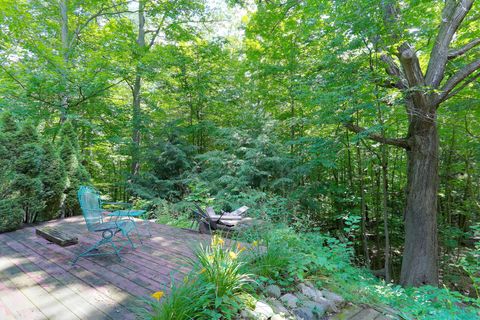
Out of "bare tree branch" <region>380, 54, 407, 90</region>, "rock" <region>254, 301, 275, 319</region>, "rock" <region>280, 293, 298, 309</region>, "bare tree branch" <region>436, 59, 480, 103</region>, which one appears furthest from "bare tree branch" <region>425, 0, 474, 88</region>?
"rock" <region>254, 301, 275, 319</region>

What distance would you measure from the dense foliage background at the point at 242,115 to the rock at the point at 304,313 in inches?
74.4

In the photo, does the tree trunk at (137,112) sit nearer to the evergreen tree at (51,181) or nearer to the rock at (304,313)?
the evergreen tree at (51,181)

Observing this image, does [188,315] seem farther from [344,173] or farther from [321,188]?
[344,173]

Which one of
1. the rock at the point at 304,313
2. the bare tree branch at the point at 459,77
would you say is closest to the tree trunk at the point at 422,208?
the bare tree branch at the point at 459,77

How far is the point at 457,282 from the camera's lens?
6.79 m

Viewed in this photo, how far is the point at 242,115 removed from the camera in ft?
26.5

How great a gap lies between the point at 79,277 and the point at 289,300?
7.08 ft

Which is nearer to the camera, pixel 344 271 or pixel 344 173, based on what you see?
pixel 344 271

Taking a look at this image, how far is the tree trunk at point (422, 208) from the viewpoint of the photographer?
496 cm

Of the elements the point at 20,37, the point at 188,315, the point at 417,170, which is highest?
the point at 20,37

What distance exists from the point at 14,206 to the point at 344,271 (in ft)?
18.0

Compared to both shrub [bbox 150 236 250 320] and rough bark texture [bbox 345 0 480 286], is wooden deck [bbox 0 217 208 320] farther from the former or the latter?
rough bark texture [bbox 345 0 480 286]

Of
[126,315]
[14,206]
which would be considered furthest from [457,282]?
[14,206]

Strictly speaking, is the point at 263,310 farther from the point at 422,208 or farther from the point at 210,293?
the point at 422,208
